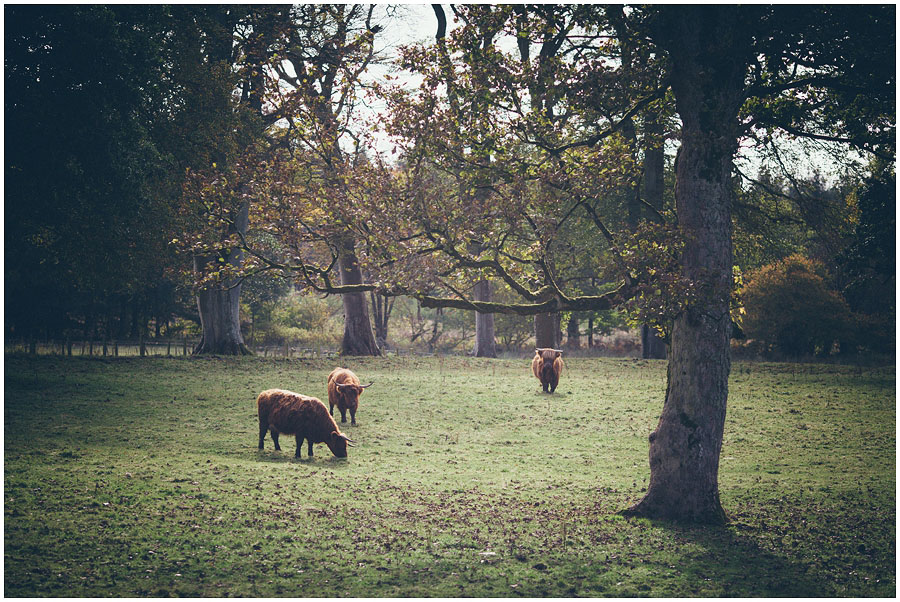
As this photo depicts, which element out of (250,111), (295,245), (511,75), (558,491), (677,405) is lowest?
(558,491)

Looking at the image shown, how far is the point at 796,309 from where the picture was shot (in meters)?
35.5

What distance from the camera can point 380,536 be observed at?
10383mm

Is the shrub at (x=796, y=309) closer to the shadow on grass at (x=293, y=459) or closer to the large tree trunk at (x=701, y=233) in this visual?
the shadow on grass at (x=293, y=459)

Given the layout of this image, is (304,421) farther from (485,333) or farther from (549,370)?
(485,333)

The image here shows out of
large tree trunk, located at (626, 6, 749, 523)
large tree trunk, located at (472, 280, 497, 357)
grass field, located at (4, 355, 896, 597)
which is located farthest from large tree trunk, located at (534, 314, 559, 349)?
large tree trunk, located at (626, 6, 749, 523)

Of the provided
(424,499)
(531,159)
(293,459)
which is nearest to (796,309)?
(531,159)

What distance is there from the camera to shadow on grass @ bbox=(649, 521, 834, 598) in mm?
8734

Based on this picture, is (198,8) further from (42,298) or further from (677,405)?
(677,405)

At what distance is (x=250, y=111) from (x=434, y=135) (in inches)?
663

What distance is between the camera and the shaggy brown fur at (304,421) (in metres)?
15.7

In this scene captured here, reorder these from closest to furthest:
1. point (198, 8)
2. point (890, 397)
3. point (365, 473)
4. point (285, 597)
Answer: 1. point (285, 597)
2. point (365, 473)
3. point (890, 397)
4. point (198, 8)

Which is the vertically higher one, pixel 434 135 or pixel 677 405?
pixel 434 135

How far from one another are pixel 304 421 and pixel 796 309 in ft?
A: 90.8

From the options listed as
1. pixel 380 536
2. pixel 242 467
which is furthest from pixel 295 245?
pixel 380 536
